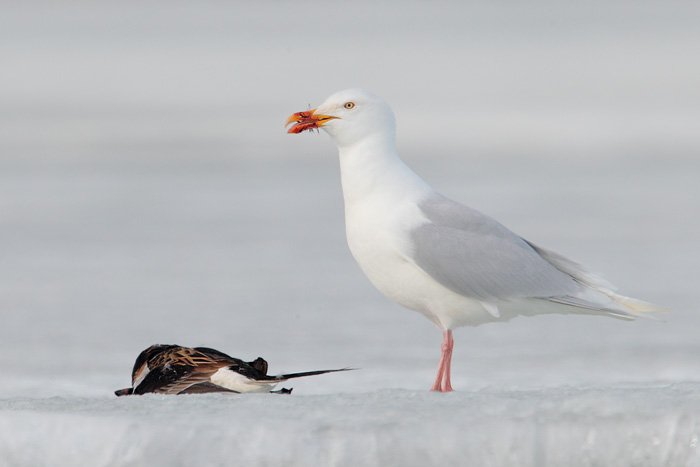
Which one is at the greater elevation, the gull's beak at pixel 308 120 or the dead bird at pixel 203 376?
the gull's beak at pixel 308 120

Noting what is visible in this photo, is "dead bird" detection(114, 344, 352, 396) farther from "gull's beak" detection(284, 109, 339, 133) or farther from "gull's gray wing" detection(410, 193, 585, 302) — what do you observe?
"gull's beak" detection(284, 109, 339, 133)

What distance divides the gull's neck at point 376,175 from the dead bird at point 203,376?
793 millimetres

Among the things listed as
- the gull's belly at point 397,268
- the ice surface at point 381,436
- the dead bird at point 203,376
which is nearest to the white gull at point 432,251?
the gull's belly at point 397,268

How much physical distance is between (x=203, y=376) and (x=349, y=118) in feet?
4.39

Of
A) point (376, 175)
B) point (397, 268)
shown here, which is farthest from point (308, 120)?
point (397, 268)

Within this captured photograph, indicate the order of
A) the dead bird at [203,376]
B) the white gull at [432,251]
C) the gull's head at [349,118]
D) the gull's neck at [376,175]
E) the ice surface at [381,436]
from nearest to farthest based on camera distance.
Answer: the ice surface at [381,436] < the dead bird at [203,376] < the white gull at [432,251] < the gull's neck at [376,175] < the gull's head at [349,118]

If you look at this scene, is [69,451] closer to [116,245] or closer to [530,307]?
[530,307]

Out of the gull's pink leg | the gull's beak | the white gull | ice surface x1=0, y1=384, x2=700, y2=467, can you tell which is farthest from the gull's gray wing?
ice surface x1=0, y1=384, x2=700, y2=467

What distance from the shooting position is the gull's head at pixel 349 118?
4.80 meters

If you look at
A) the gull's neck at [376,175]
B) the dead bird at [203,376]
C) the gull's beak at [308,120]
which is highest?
the gull's beak at [308,120]

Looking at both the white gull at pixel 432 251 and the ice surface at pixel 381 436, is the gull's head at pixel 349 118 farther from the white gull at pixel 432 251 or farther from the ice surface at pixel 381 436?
the ice surface at pixel 381 436

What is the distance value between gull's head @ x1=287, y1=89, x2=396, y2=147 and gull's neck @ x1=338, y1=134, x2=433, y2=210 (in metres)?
0.04

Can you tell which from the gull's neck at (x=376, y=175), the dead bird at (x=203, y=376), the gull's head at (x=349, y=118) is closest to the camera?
the dead bird at (x=203, y=376)

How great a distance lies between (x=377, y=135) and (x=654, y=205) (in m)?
11.6
